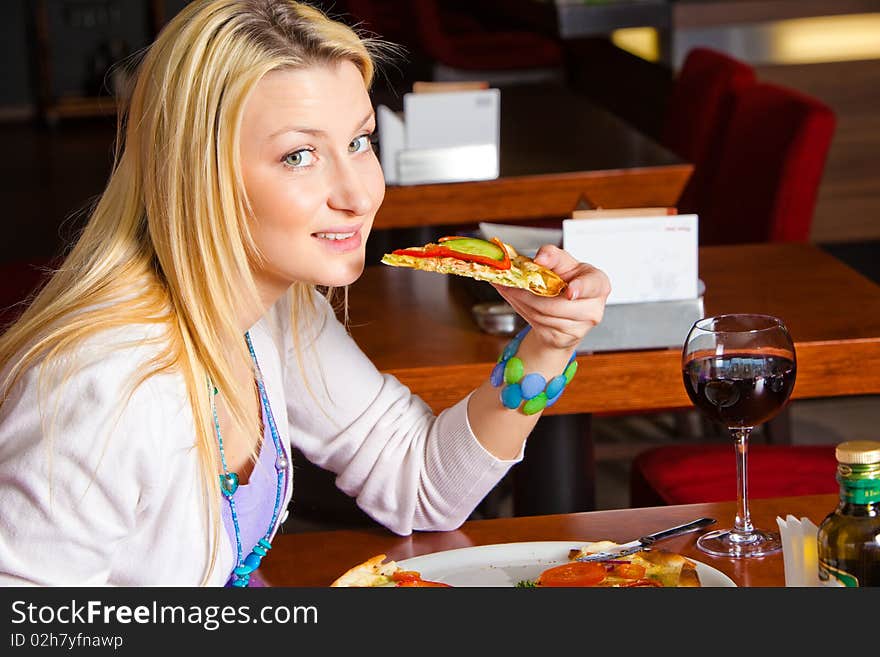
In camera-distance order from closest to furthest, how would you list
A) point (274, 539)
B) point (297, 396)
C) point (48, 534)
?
point (48, 534), point (274, 539), point (297, 396)

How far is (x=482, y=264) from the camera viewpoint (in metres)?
1.57

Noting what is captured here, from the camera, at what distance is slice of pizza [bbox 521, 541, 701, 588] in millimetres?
1247

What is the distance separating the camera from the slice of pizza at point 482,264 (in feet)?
4.99

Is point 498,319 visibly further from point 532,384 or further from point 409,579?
point 409,579

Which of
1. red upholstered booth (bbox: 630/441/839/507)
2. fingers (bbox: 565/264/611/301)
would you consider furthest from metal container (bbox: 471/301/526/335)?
fingers (bbox: 565/264/611/301)

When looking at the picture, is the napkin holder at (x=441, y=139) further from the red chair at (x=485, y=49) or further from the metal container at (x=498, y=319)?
the red chair at (x=485, y=49)

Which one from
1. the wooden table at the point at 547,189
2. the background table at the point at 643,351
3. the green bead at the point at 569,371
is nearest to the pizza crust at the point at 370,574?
the green bead at the point at 569,371

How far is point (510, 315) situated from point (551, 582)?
84 cm

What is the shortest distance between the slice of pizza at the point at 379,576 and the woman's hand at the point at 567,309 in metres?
0.34

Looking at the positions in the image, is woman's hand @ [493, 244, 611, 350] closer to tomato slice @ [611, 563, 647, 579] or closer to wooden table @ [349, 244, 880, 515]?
tomato slice @ [611, 563, 647, 579]
